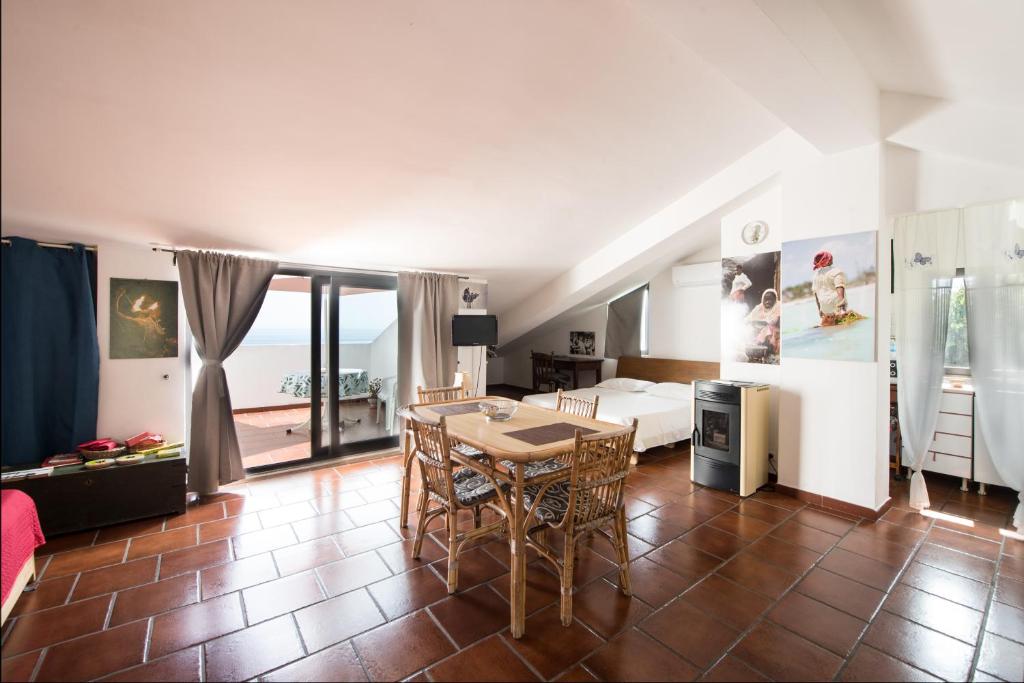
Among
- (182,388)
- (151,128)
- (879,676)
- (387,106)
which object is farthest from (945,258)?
(182,388)

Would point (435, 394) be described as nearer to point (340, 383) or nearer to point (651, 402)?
point (340, 383)

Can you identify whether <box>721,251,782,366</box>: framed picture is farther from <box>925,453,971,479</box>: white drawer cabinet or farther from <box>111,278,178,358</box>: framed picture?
<box>111,278,178,358</box>: framed picture

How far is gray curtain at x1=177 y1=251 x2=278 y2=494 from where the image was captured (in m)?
3.52

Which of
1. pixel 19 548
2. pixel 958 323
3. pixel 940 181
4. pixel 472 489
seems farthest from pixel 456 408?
pixel 958 323

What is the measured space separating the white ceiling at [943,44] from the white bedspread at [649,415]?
2.83 m

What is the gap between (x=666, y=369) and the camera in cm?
607

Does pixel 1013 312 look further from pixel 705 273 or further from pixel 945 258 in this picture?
pixel 705 273

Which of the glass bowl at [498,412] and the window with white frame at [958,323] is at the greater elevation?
the window with white frame at [958,323]

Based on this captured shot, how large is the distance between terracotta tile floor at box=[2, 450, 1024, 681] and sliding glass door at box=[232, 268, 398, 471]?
1.30 metres

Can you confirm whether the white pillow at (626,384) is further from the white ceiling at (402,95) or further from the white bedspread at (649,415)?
the white ceiling at (402,95)

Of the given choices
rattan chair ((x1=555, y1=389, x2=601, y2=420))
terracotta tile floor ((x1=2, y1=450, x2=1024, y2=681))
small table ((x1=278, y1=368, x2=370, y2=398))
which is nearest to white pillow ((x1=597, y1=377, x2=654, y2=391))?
terracotta tile floor ((x1=2, y1=450, x2=1024, y2=681))

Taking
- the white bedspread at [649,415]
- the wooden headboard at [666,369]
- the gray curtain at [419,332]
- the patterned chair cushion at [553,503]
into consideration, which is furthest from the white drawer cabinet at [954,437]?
the gray curtain at [419,332]

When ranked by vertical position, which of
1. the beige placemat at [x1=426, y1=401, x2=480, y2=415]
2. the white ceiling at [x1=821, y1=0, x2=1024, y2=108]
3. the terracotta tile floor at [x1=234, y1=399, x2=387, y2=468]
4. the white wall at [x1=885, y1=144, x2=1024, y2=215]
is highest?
the white ceiling at [x1=821, y1=0, x2=1024, y2=108]

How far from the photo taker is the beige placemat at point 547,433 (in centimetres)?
235
